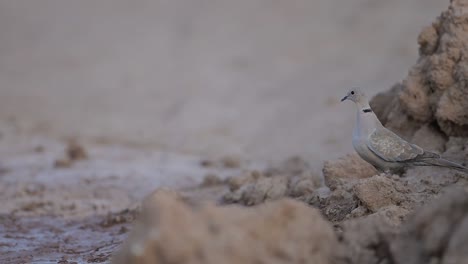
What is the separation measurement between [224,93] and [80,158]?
4.04 m

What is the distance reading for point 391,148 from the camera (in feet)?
17.9

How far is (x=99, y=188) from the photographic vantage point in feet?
28.7

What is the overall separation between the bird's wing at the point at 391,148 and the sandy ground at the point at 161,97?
0.96ft

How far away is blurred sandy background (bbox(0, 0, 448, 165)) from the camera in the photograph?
12062 millimetres

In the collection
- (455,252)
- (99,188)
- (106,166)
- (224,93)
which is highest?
(224,93)

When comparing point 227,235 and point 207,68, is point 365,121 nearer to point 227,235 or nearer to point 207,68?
point 227,235

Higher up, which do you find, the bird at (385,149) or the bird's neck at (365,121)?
the bird's neck at (365,121)

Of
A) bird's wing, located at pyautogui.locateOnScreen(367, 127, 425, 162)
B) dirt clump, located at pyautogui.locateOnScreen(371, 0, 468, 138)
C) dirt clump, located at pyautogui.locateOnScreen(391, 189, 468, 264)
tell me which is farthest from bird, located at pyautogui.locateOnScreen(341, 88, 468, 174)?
dirt clump, located at pyautogui.locateOnScreen(391, 189, 468, 264)

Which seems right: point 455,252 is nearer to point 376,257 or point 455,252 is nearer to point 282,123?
point 376,257

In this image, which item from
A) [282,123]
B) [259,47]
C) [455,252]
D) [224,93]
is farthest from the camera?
[259,47]

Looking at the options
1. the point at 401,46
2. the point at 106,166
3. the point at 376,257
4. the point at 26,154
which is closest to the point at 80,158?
the point at 106,166

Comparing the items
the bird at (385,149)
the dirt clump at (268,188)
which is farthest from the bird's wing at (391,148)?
the dirt clump at (268,188)

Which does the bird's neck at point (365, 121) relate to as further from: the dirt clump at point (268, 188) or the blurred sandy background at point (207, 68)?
the blurred sandy background at point (207, 68)

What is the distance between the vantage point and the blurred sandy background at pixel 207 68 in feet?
39.6
